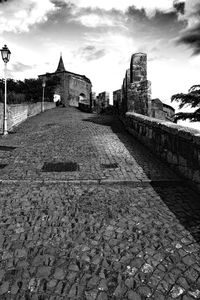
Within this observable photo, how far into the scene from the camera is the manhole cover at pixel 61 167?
619cm

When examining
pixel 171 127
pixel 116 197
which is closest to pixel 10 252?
pixel 116 197

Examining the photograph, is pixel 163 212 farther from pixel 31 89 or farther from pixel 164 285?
pixel 31 89

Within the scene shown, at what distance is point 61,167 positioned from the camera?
644 cm

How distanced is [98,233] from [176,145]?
3228 mm

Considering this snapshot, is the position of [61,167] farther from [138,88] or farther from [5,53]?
[5,53]

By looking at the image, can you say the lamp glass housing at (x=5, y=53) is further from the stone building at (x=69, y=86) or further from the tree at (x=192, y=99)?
the stone building at (x=69, y=86)

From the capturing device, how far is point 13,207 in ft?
13.6

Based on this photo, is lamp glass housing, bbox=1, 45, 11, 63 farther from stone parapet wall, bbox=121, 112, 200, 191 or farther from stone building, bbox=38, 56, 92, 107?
stone building, bbox=38, 56, 92, 107

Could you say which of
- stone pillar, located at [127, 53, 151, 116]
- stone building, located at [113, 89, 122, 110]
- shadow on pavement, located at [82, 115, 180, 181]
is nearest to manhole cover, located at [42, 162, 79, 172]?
shadow on pavement, located at [82, 115, 180, 181]

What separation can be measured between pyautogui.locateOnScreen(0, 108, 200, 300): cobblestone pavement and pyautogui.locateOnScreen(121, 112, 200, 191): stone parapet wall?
29 centimetres

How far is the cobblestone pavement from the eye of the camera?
2.46 metres

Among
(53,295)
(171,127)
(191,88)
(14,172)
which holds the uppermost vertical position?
(191,88)

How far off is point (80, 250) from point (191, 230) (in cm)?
149

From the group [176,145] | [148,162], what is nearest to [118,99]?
[148,162]
